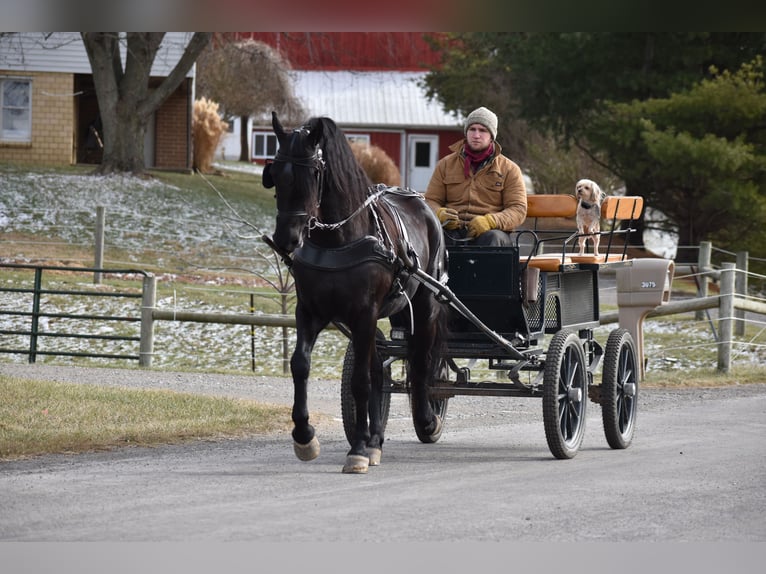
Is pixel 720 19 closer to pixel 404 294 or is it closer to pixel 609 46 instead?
pixel 404 294

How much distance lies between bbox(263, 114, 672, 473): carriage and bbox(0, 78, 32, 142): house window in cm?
2290

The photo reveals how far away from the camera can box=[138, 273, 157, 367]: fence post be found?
15.6 metres

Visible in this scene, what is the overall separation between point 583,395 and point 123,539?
4169 mm

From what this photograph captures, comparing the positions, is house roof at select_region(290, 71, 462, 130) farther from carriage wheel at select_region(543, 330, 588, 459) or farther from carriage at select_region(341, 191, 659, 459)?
carriage wheel at select_region(543, 330, 588, 459)

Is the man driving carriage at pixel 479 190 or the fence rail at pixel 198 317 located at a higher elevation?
the man driving carriage at pixel 479 190

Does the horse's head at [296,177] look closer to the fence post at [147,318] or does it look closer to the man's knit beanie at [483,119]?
the man's knit beanie at [483,119]

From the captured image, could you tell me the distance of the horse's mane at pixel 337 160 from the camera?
8031 millimetres

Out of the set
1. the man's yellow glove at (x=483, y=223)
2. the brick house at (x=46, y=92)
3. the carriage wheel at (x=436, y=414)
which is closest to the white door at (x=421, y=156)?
the brick house at (x=46, y=92)

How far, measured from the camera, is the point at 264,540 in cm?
639

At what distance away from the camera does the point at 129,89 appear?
29.9m

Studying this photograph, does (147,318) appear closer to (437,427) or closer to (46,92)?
(437,427)

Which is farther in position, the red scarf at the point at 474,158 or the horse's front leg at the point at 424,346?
the red scarf at the point at 474,158

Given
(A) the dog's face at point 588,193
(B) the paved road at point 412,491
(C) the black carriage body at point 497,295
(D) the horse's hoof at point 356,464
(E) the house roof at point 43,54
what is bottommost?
(B) the paved road at point 412,491

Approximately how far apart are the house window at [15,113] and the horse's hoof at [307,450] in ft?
80.2
